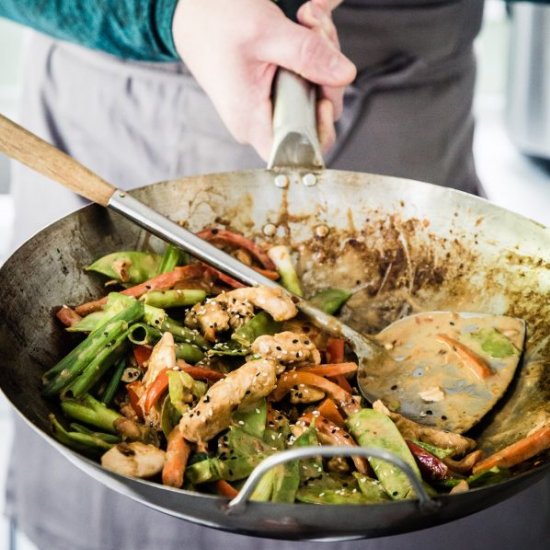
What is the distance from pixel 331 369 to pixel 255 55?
449mm

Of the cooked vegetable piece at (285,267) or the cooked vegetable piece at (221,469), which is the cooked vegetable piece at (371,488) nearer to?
the cooked vegetable piece at (221,469)

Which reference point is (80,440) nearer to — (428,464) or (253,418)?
(253,418)

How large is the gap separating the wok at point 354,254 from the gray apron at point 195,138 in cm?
25

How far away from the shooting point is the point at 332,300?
1.10 meters

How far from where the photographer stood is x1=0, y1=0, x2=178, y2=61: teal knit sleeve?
116cm

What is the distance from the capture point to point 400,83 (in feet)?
4.40

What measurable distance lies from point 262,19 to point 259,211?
27cm

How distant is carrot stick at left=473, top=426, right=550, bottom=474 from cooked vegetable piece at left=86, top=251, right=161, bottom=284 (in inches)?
19.7

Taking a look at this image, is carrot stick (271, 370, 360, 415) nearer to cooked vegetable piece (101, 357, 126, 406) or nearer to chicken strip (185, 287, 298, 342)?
chicken strip (185, 287, 298, 342)

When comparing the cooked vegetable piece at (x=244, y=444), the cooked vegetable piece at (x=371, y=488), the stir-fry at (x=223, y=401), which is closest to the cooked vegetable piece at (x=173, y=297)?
the stir-fry at (x=223, y=401)

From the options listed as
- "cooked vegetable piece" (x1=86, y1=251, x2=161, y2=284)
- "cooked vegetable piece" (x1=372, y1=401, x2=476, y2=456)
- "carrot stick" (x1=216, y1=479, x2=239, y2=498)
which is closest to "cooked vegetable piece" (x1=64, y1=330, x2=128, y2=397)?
"cooked vegetable piece" (x1=86, y1=251, x2=161, y2=284)

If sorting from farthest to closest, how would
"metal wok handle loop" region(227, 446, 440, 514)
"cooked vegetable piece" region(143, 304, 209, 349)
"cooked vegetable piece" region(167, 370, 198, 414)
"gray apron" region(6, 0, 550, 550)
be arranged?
"gray apron" region(6, 0, 550, 550) → "cooked vegetable piece" region(143, 304, 209, 349) → "cooked vegetable piece" region(167, 370, 198, 414) → "metal wok handle loop" region(227, 446, 440, 514)

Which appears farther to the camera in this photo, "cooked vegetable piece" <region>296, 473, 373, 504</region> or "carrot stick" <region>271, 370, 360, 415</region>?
"carrot stick" <region>271, 370, 360, 415</region>

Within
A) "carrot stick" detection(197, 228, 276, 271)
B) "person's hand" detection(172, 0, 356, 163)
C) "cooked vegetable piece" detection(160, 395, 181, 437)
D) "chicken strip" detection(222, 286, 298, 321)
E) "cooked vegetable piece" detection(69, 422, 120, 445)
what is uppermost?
"person's hand" detection(172, 0, 356, 163)
